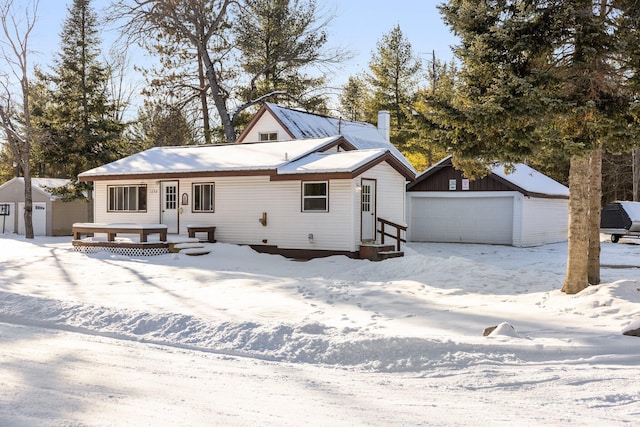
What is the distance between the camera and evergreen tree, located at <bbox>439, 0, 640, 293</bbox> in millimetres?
9562

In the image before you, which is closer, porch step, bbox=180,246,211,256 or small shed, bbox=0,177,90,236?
porch step, bbox=180,246,211,256

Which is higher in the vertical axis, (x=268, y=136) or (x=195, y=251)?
(x=268, y=136)

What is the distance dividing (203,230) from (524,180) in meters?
14.2

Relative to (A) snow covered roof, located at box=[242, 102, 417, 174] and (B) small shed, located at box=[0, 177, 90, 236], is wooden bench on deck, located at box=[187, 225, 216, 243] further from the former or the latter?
(B) small shed, located at box=[0, 177, 90, 236]

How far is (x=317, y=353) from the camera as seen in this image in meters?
6.98

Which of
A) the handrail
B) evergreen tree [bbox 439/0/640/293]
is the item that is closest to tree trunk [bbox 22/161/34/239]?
the handrail

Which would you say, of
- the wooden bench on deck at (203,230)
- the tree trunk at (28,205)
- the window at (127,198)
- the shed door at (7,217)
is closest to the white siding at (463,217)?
the wooden bench on deck at (203,230)

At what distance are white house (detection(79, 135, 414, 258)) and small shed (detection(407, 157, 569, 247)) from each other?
521cm

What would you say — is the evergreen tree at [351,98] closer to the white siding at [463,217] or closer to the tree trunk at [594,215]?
the white siding at [463,217]

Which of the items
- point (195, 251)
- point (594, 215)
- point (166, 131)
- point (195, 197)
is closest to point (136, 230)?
point (195, 251)

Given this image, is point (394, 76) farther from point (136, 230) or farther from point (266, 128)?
point (136, 230)

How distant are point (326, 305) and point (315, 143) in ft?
37.7

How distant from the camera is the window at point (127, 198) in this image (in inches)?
861

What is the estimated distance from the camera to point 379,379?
609cm
